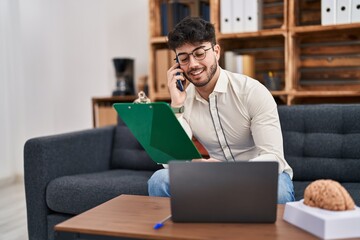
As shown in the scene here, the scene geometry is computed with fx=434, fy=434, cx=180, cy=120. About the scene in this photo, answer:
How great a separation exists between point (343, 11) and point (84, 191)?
1.84 metres

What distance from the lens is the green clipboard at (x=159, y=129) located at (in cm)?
131

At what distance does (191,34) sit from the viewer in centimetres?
168

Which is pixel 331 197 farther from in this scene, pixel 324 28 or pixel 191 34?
pixel 324 28

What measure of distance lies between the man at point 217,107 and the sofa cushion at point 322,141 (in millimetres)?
440

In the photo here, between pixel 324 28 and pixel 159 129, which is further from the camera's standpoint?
pixel 324 28

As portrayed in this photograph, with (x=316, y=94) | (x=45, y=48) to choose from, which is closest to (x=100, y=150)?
(x=316, y=94)

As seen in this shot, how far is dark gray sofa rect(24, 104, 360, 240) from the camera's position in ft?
7.06

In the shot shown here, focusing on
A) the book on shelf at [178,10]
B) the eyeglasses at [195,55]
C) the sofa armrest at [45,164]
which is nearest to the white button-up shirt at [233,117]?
the eyeglasses at [195,55]

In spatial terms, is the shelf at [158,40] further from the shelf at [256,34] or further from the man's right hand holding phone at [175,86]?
the man's right hand holding phone at [175,86]

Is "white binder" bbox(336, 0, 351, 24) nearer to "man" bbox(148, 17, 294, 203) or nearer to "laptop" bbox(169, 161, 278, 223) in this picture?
"man" bbox(148, 17, 294, 203)

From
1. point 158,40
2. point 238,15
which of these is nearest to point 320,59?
point 238,15

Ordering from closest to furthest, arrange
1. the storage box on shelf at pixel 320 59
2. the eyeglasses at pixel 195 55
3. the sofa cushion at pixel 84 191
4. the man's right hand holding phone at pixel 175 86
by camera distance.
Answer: the eyeglasses at pixel 195 55, the man's right hand holding phone at pixel 175 86, the sofa cushion at pixel 84 191, the storage box on shelf at pixel 320 59

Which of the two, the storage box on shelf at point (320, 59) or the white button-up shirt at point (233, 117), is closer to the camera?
the white button-up shirt at point (233, 117)

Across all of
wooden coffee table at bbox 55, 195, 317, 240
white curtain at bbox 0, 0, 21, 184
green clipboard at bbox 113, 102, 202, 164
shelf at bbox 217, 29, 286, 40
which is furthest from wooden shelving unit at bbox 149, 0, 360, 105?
wooden coffee table at bbox 55, 195, 317, 240
